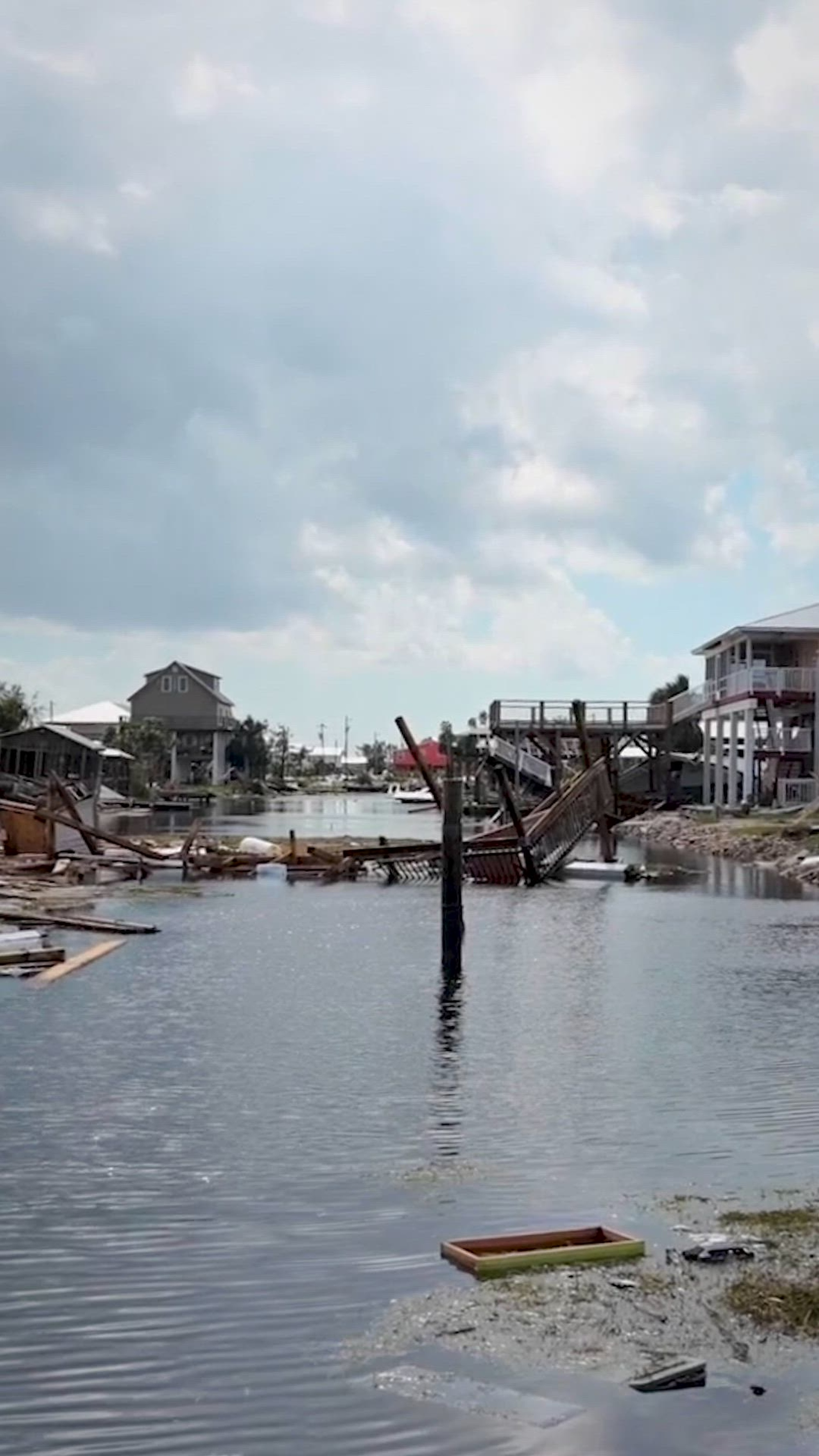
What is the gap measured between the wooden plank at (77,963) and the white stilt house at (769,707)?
41404 millimetres

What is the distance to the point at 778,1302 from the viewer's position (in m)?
8.83

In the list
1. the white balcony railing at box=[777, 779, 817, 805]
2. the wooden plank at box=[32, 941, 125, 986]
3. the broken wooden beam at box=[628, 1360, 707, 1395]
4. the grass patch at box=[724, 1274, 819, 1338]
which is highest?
the white balcony railing at box=[777, 779, 817, 805]

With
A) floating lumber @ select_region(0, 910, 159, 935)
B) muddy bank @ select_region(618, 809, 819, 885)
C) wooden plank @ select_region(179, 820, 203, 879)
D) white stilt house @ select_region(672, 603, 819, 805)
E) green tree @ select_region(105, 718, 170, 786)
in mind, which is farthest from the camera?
green tree @ select_region(105, 718, 170, 786)

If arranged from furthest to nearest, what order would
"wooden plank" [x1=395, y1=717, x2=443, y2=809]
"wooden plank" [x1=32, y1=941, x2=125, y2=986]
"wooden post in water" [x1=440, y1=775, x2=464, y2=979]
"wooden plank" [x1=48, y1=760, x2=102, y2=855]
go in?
"wooden plank" [x1=48, y1=760, x2=102, y2=855] → "wooden plank" [x1=395, y1=717, x2=443, y2=809] → "wooden post in water" [x1=440, y1=775, x2=464, y2=979] → "wooden plank" [x1=32, y1=941, x2=125, y2=986]

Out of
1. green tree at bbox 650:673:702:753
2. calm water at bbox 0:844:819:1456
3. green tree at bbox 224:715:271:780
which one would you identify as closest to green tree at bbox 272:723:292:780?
green tree at bbox 224:715:271:780

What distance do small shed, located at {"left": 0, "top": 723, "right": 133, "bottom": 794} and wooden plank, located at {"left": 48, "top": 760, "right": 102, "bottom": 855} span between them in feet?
74.7

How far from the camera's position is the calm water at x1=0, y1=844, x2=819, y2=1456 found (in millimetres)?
7652

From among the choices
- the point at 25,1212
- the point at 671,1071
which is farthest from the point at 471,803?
the point at 25,1212

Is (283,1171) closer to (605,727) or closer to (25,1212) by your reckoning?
(25,1212)

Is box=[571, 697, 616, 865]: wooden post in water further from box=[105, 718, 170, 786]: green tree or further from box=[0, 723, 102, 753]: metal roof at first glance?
box=[105, 718, 170, 786]: green tree

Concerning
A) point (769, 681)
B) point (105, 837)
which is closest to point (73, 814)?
point (105, 837)

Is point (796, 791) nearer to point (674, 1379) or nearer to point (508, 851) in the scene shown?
point (508, 851)

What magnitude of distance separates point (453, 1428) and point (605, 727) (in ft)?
255

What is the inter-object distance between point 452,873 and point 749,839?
30.8 m
